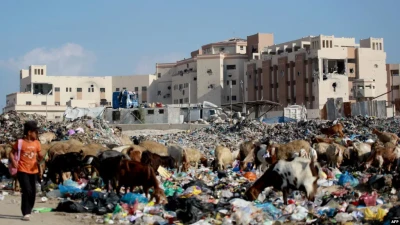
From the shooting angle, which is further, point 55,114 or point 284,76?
point 55,114

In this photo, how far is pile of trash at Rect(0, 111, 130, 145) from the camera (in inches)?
1099

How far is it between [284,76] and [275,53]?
198 inches

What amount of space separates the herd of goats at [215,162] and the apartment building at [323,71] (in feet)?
142

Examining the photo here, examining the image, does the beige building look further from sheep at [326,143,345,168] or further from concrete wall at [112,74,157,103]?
sheep at [326,143,345,168]

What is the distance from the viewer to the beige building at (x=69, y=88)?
287 feet

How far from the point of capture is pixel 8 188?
16.3m

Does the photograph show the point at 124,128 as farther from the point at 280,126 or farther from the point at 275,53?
the point at 275,53

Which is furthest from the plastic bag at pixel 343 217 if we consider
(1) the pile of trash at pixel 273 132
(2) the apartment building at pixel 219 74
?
(2) the apartment building at pixel 219 74

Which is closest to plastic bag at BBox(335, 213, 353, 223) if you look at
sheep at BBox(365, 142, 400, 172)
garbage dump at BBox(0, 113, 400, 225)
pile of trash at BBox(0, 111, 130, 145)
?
garbage dump at BBox(0, 113, 400, 225)

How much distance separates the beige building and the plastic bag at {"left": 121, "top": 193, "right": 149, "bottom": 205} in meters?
74.4

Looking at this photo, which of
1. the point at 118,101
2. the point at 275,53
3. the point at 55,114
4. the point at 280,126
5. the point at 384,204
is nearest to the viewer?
the point at 384,204

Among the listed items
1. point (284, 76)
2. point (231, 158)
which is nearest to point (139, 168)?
point (231, 158)

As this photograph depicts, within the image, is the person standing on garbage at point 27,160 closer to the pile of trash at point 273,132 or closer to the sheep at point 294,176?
the sheep at point 294,176

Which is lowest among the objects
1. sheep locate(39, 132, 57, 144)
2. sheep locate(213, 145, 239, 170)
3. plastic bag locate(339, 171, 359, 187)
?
plastic bag locate(339, 171, 359, 187)
